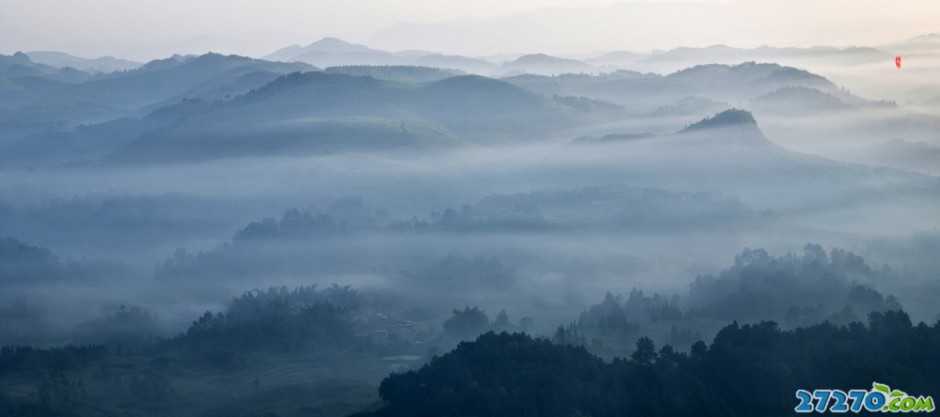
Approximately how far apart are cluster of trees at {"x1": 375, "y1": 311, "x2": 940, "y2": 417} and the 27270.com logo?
619 millimetres

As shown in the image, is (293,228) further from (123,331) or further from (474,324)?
(474,324)

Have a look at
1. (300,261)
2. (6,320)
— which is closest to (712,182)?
(300,261)

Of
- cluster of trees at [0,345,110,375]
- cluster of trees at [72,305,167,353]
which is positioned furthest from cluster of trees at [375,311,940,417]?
cluster of trees at [72,305,167,353]

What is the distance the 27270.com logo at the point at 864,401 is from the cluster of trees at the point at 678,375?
62cm

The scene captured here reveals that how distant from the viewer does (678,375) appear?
52000 millimetres

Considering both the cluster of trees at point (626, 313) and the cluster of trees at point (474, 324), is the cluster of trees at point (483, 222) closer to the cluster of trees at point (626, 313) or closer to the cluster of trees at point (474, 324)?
the cluster of trees at point (626, 313)

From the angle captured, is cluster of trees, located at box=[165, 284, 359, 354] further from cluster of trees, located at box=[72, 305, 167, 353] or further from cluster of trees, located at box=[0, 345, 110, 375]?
cluster of trees, located at box=[0, 345, 110, 375]

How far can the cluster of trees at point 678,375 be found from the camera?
49.4 meters

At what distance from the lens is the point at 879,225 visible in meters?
109

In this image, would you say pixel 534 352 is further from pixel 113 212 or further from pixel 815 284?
pixel 113 212

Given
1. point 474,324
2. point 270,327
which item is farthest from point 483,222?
point 270,327

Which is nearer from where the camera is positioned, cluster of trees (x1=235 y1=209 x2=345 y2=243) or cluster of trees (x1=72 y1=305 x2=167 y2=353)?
cluster of trees (x1=72 y1=305 x2=167 y2=353)

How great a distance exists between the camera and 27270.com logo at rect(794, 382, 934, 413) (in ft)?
152

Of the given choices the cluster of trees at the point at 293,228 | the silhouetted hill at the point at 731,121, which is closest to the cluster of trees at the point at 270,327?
the cluster of trees at the point at 293,228
